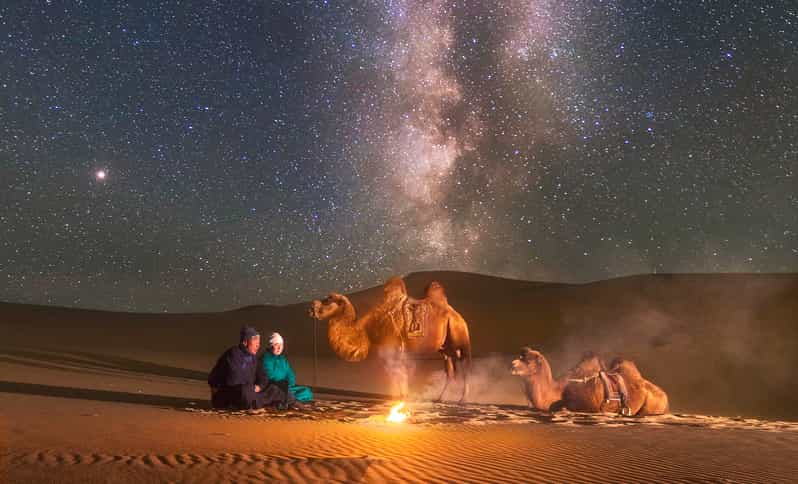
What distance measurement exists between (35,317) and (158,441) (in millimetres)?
46874

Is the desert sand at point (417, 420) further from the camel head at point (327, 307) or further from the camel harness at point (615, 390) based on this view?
the camel head at point (327, 307)

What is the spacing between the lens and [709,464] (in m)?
7.33

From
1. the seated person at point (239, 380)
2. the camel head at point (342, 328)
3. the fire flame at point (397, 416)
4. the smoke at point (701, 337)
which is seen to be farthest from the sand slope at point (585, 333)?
the seated person at point (239, 380)

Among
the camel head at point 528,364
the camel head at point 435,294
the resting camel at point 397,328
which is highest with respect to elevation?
→ the camel head at point 435,294

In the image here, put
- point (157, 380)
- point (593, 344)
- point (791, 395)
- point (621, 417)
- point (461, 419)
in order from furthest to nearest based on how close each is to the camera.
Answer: point (593, 344) → point (791, 395) → point (157, 380) → point (621, 417) → point (461, 419)

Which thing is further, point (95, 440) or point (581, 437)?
point (581, 437)

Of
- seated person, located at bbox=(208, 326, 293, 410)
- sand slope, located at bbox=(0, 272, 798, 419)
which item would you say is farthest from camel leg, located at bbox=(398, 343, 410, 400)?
sand slope, located at bbox=(0, 272, 798, 419)

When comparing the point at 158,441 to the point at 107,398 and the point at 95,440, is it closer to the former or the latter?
the point at 95,440

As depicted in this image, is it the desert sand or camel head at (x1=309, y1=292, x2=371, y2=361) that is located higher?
camel head at (x1=309, y1=292, x2=371, y2=361)

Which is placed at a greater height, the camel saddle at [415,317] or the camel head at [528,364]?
the camel saddle at [415,317]

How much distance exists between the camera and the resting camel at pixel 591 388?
40.7 feet

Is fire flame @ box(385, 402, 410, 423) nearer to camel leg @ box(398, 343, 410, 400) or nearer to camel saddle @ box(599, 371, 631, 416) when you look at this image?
camel leg @ box(398, 343, 410, 400)

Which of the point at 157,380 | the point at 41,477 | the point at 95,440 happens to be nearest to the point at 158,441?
the point at 95,440

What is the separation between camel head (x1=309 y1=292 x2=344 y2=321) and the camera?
1510 centimetres
